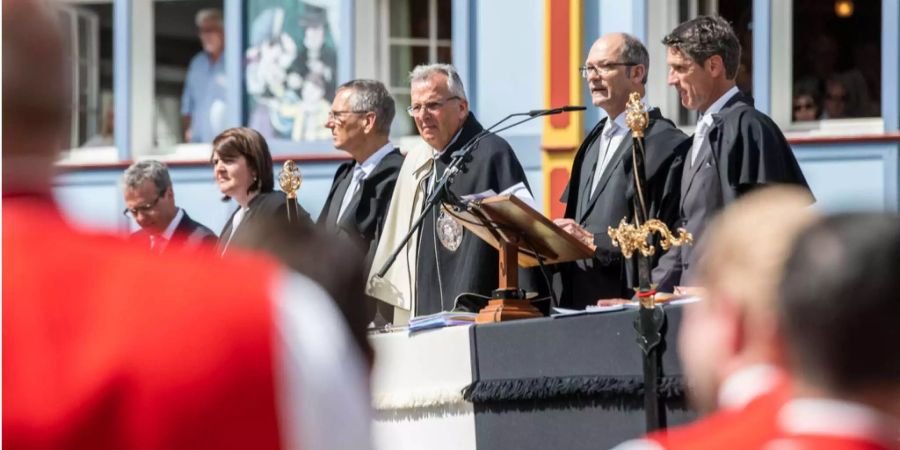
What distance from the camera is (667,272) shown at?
6.29 metres

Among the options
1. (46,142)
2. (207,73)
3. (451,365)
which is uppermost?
(207,73)

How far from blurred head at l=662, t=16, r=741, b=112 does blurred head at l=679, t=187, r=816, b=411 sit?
4.57 metres

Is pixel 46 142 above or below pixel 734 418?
above

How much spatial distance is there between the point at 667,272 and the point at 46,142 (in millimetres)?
4827

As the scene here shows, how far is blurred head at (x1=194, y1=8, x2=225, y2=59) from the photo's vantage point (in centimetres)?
1490

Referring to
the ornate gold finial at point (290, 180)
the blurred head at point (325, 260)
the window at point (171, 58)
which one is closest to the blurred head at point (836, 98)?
the window at point (171, 58)

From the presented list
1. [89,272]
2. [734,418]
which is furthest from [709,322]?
[89,272]

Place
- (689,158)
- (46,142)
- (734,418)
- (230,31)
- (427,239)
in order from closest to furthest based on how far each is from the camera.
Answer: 1. (46,142)
2. (734,418)
3. (689,158)
4. (427,239)
5. (230,31)

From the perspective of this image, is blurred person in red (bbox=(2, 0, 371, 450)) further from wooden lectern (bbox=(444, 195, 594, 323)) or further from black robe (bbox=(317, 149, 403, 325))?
black robe (bbox=(317, 149, 403, 325))

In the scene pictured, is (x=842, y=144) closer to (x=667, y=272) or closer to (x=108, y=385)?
(x=667, y=272)

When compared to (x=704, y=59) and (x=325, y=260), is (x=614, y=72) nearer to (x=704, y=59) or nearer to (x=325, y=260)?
(x=704, y=59)

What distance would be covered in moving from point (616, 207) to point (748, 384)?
4.80m

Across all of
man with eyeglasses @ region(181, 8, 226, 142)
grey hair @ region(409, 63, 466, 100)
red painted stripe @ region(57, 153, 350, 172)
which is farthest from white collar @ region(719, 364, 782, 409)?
man with eyeglasses @ region(181, 8, 226, 142)

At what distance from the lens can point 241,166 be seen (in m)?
7.87
